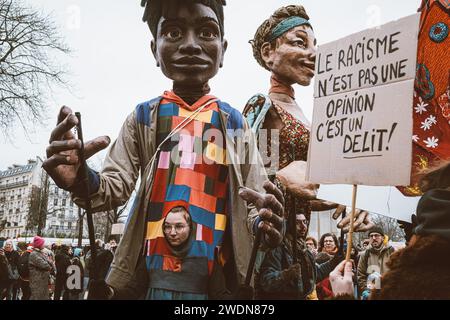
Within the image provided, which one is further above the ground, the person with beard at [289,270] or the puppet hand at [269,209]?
the puppet hand at [269,209]

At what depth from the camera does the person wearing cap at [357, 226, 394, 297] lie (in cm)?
629

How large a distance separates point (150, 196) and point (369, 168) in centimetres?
111

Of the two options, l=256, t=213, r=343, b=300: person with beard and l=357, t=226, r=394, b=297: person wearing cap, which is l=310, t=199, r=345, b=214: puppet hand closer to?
l=256, t=213, r=343, b=300: person with beard

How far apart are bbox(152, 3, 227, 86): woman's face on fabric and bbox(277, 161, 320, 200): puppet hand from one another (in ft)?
2.61

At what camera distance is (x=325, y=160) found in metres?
2.83

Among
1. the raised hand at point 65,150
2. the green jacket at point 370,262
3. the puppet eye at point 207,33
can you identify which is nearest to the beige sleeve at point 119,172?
the raised hand at point 65,150

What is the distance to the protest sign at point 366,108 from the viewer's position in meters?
2.61

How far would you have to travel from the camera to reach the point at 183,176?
2639 mm

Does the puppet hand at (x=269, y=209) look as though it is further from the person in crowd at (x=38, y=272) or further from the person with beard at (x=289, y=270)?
the person in crowd at (x=38, y=272)

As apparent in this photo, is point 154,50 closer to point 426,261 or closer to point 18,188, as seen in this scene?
point 426,261

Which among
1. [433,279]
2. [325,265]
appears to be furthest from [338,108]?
[325,265]

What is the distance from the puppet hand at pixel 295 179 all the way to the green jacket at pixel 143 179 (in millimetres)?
366

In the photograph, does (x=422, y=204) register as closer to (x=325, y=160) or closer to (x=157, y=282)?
(x=325, y=160)

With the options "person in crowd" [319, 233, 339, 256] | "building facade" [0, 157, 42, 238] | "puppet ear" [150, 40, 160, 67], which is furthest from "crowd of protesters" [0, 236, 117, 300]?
"building facade" [0, 157, 42, 238]
